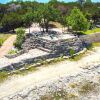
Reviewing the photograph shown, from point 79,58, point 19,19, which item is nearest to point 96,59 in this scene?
A: point 79,58

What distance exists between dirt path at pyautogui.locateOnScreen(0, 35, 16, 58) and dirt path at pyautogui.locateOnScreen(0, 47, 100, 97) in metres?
10.2

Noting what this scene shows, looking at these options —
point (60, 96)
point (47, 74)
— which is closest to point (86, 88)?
point (60, 96)

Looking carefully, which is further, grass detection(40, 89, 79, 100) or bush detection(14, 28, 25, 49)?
bush detection(14, 28, 25, 49)

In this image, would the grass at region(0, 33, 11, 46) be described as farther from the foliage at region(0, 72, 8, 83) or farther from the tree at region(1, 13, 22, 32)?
the foliage at region(0, 72, 8, 83)

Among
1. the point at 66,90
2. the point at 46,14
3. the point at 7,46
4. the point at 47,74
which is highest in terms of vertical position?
the point at 46,14

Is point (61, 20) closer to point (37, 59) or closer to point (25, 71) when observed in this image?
point (37, 59)

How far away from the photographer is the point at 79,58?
58.3m

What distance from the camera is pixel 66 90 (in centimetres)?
4562

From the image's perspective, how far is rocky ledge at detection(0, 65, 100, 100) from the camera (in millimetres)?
43688

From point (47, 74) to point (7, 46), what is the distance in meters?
15.4

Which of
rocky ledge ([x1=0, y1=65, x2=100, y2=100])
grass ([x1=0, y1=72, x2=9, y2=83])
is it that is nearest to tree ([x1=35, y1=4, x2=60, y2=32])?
grass ([x1=0, y1=72, x2=9, y2=83])

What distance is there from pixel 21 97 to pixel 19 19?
117 feet

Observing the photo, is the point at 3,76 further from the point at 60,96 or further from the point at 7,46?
the point at 7,46

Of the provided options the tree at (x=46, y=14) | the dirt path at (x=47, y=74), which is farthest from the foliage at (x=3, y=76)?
the tree at (x=46, y=14)
